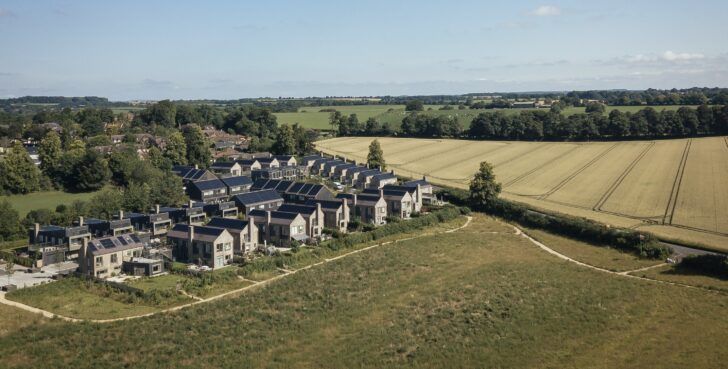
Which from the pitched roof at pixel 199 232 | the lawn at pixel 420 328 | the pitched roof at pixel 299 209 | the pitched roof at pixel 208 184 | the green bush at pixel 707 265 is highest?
the pitched roof at pixel 208 184

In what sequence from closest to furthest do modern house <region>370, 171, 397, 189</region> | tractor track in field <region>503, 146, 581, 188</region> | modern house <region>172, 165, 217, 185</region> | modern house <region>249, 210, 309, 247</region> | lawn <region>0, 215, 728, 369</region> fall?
lawn <region>0, 215, 728, 369</region>
modern house <region>249, 210, 309, 247</region>
modern house <region>172, 165, 217, 185</region>
modern house <region>370, 171, 397, 189</region>
tractor track in field <region>503, 146, 581, 188</region>

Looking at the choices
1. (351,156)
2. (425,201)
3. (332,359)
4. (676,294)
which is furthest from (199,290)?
(351,156)

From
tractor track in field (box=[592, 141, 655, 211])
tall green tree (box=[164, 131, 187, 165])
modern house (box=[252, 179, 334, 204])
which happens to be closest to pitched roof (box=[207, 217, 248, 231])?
modern house (box=[252, 179, 334, 204])

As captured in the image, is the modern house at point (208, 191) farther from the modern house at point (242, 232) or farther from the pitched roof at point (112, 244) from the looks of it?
the pitched roof at point (112, 244)

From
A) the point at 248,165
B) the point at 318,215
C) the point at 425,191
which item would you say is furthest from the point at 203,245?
the point at 248,165

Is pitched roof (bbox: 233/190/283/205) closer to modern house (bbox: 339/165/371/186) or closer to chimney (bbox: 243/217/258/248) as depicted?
chimney (bbox: 243/217/258/248)

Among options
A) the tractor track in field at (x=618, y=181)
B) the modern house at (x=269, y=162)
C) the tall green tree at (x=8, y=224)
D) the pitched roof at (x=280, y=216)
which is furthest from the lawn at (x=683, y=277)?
the modern house at (x=269, y=162)
